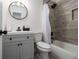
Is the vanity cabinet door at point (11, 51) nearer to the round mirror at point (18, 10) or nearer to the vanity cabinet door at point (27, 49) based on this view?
the vanity cabinet door at point (27, 49)

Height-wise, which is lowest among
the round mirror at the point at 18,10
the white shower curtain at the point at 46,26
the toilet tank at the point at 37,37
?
the toilet tank at the point at 37,37

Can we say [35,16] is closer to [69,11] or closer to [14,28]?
[14,28]

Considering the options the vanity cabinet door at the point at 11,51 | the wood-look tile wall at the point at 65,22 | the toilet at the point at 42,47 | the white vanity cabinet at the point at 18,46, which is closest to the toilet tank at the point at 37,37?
the toilet at the point at 42,47

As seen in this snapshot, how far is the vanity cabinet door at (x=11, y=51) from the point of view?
99.7 inches

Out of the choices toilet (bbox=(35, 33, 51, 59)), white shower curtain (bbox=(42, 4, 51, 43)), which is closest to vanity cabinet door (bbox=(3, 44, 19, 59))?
toilet (bbox=(35, 33, 51, 59))

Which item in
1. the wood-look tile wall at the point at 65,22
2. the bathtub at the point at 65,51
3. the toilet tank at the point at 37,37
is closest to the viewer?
the bathtub at the point at 65,51

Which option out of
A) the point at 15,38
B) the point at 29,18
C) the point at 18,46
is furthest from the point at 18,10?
the point at 18,46

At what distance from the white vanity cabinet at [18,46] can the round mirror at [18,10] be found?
0.79 m

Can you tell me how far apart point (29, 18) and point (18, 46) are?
1.16 m

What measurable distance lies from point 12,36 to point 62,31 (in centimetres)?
151

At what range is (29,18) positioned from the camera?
3.42m

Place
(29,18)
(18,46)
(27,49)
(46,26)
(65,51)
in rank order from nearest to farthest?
1. (65,51)
2. (18,46)
3. (27,49)
4. (46,26)
5. (29,18)

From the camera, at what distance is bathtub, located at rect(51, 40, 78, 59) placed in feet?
6.53

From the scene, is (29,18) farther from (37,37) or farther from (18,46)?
(18,46)
